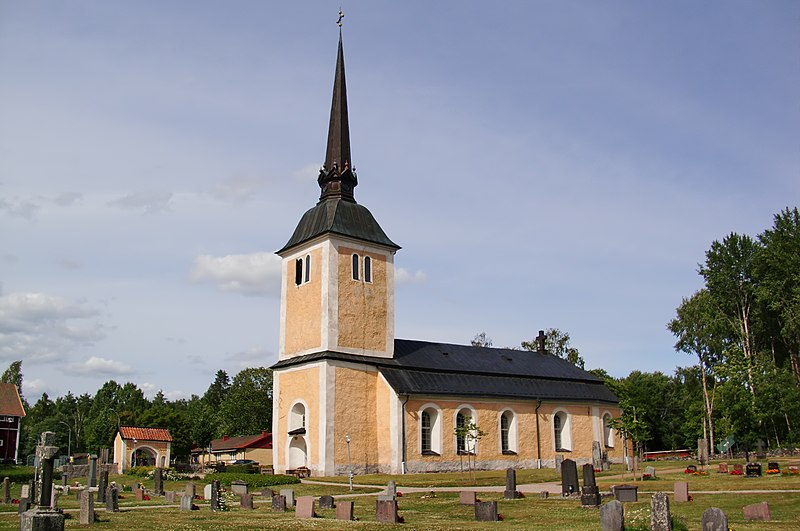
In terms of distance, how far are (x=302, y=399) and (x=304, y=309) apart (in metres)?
4.80

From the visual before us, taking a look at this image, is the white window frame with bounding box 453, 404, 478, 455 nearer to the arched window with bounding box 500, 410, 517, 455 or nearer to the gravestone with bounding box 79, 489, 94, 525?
the arched window with bounding box 500, 410, 517, 455

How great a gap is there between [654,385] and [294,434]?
47600 millimetres

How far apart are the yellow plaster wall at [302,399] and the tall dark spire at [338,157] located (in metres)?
10.0

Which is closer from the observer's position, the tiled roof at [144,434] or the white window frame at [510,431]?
the white window frame at [510,431]

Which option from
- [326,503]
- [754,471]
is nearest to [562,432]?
[754,471]

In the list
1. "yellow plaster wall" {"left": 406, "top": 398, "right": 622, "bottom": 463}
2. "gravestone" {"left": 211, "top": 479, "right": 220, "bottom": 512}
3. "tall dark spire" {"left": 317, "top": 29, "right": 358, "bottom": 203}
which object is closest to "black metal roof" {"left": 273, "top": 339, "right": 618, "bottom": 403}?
"yellow plaster wall" {"left": 406, "top": 398, "right": 622, "bottom": 463}

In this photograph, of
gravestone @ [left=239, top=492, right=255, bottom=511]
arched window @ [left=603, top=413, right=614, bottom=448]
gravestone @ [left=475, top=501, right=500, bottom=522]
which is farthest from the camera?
arched window @ [left=603, top=413, right=614, bottom=448]

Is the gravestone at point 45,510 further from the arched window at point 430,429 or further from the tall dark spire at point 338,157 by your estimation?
the tall dark spire at point 338,157

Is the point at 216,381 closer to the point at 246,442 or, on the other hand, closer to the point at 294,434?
the point at 246,442

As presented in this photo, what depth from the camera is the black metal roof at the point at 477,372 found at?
39594mm

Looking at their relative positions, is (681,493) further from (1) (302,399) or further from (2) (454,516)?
(1) (302,399)

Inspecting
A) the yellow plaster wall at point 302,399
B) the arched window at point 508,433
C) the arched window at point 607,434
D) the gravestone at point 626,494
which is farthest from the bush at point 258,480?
the arched window at point 607,434

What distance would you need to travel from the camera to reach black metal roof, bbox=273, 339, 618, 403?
39.6 m

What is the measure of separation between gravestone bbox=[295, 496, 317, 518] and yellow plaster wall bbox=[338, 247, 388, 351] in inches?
778
